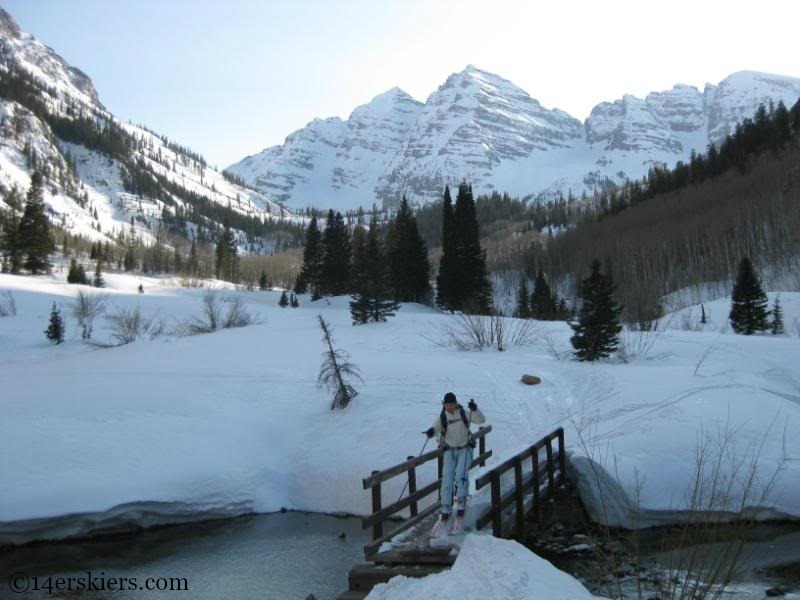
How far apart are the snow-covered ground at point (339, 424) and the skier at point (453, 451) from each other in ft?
7.94

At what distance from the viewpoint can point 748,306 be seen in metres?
39.8

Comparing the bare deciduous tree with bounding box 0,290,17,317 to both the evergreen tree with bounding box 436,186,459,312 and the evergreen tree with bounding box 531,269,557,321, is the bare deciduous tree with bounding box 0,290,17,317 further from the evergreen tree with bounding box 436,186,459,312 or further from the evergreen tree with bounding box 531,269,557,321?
the evergreen tree with bounding box 531,269,557,321

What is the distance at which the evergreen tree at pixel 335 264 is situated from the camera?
66688mm

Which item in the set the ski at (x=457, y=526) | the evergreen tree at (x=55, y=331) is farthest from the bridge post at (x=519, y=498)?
the evergreen tree at (x=55, y=331)

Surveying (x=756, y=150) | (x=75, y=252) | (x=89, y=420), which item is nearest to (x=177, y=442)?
(x=89, y=420)

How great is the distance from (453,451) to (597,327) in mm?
16697

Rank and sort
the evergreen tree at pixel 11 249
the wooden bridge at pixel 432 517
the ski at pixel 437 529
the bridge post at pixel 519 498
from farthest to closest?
the evergreen tree at pixel 11 249
the bridge post at pixel 519 498
the ski at pixel 437 529
the wooden bridge at pixel 432 517

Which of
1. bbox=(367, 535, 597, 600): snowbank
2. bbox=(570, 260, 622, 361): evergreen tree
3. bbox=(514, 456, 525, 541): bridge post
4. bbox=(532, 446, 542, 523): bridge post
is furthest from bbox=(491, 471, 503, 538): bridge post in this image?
bbox=(570, 260, 622, 361): evergreen tree

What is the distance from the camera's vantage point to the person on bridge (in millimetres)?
9621

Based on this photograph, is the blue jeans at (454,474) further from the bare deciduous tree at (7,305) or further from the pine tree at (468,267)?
the bare deciduous tree at (7,305)

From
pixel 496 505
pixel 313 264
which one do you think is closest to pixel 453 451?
pixel 496 505

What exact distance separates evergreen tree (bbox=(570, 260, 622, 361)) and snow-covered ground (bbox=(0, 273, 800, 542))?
58.5 inches

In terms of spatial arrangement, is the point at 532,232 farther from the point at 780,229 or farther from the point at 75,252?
the point at 75,252

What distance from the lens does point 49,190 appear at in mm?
175750
